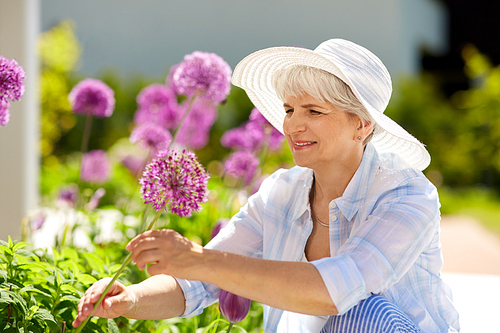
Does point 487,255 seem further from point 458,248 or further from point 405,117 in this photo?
point 405,117

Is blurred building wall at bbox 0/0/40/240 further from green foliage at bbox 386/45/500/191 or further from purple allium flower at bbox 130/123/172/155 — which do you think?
green foliage at bbox 386/45/500/191

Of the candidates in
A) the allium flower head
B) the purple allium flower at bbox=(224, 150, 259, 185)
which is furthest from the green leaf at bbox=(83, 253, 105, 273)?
the purple allium flower at bbox=(224, 150, 259, 185)

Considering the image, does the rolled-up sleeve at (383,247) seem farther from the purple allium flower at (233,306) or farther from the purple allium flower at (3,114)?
the purple allium flower at (3,114)

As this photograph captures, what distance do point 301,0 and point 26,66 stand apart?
8506mm

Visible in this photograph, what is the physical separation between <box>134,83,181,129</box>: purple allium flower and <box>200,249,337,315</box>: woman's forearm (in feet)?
5.27

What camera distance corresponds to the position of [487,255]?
18.6 ft

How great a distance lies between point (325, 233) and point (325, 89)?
1.57 feet

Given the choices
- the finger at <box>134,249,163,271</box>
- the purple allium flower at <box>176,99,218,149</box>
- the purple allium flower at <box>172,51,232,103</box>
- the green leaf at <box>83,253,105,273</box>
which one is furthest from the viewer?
the purple allium flower at <box>176,99,218,149</box>

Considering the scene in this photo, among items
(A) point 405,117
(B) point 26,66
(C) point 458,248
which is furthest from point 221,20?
(B) point 26,66

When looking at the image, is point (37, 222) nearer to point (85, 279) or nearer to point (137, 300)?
point (85, 279)

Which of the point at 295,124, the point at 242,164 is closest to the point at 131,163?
the point at 242,164

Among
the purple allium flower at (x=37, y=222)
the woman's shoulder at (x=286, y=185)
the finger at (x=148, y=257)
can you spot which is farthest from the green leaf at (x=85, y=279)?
the purple allium flower at (x=37, y=222)

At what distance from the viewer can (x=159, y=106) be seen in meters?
2.60

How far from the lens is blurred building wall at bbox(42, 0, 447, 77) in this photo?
10828 millimetres
